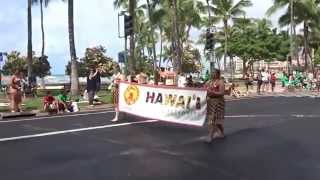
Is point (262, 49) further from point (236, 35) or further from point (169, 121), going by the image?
point (169, 121)

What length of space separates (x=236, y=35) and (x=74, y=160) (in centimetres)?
7799

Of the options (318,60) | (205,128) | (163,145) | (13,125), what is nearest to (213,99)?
(163,145)

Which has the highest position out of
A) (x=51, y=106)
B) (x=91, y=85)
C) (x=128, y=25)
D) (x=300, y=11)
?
(x=300, y=11)

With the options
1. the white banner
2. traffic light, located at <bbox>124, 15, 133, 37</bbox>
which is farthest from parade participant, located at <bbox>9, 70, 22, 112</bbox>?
traffic light, located at <bbox>124, 15, 133, 37</bbox>

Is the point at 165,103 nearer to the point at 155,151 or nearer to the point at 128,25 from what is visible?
the point at 155,151

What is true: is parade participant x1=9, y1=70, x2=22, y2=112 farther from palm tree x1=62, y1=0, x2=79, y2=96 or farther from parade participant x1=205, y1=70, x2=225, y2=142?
parade participant x1=205, y1=70, x2=225, y2=142

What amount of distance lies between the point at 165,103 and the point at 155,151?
Result: 5101mm

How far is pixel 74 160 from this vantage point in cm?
1215

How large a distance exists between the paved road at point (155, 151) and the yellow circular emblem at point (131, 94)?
58cm

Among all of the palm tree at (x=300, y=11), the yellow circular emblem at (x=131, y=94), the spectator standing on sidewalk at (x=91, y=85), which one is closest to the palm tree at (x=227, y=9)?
the palm tree at (x=300, y=11)

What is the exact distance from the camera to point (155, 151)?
1340 cm

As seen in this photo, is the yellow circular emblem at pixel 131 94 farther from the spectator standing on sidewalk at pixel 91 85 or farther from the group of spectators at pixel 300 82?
the group of spectators at pixel 300 82

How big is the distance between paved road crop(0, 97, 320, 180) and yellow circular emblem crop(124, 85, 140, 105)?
58 centimetres

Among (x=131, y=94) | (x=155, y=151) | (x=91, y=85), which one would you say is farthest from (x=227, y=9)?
(x=155, y=151)
